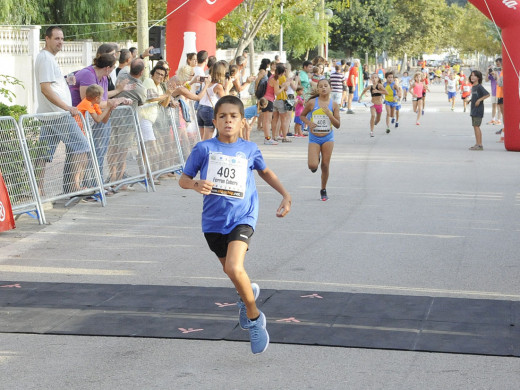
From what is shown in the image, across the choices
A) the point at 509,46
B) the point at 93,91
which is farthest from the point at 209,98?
the point at 509,46

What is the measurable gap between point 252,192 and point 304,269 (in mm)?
2194

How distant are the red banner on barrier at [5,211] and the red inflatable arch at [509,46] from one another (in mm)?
11264

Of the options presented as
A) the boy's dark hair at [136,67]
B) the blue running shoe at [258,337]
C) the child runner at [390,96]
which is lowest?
the blue running shoe at [258,337]

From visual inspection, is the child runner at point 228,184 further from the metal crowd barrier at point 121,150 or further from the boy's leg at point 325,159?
the boy's leg at point 325,159

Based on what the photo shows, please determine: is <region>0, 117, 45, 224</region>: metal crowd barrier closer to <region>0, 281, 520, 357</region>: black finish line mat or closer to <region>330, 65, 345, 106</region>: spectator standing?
<region>0, 281, 520, 357</region>: black finish line mat

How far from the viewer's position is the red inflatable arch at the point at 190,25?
62.8 ft

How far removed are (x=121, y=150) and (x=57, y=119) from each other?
1.72 meters

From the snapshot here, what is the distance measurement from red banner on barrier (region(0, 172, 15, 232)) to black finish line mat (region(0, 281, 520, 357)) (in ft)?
7.02

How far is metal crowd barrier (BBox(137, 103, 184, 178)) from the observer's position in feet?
44.8

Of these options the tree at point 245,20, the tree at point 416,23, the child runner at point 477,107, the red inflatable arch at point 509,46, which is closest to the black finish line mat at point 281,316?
the red inflatable arch at point 509,46

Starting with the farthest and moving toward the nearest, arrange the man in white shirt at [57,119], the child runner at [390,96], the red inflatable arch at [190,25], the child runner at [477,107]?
the child runner at [390,96]
the child runner at [477,107]
the red inflatable arch at [190,25]
the man in white shirt at [57,119]

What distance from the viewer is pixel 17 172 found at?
10.4 meters

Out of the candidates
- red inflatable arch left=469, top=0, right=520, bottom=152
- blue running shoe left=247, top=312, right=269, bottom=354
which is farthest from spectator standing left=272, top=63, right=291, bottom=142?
blue running shoe left=247, top=312, right=269, bottom=354

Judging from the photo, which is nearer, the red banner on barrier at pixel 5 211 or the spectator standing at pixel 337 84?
the red banner on barrier at pixel 5 211
